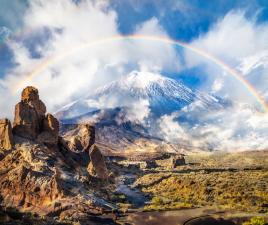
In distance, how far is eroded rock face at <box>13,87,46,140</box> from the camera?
2477 inches

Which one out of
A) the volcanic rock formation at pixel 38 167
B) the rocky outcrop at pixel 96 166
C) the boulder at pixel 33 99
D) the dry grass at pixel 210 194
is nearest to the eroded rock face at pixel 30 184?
the volcanic rock formation at pixel 38 167

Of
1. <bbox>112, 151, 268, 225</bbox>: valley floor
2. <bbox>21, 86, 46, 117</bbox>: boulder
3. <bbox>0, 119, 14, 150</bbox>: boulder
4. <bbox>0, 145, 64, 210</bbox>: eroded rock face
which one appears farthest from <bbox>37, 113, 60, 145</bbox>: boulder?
<bbox>112, 151, 268, 225</bbox>: valley floor

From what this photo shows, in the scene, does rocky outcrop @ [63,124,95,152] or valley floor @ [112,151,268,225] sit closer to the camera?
valley floor @ [112,151,268,225]

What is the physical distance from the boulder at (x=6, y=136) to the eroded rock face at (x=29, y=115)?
9.60 feet

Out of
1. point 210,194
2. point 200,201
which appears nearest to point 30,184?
→ point 200,201

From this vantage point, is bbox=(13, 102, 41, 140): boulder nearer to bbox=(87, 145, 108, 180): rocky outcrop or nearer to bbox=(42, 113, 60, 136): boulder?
bbox=(42, 113, 60, 136): boulder

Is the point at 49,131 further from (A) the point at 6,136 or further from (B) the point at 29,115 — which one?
(A) the point at 6,136

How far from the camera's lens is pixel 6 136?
192 ft

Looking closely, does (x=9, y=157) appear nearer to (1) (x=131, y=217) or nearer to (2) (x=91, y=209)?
(2) (x=91, y=209)

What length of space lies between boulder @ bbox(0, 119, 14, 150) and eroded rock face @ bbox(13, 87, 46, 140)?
9.60 feet

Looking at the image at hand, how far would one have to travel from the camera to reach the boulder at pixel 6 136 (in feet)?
191

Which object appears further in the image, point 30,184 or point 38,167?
point 38,167

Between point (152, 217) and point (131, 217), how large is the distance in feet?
7.34

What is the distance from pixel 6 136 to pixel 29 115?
735 centimetres
